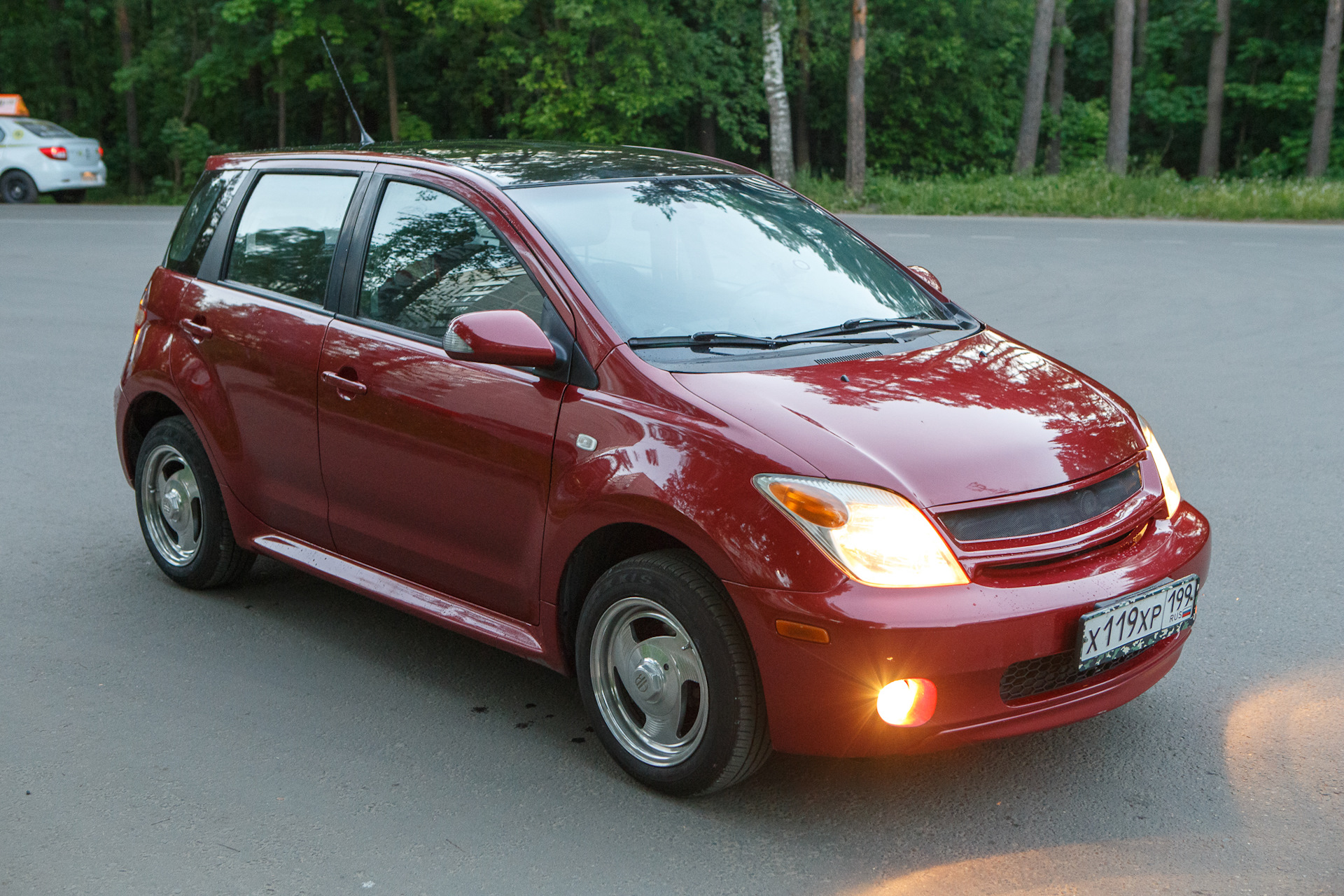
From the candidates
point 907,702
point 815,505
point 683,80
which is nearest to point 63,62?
point 683,80

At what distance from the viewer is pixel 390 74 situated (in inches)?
1414

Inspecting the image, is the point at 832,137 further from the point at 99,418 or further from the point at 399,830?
the point at 399,830

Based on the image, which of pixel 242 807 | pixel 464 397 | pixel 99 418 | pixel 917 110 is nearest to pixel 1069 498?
pixel 464 397

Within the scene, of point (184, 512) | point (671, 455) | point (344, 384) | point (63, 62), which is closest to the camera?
point (671, 455)

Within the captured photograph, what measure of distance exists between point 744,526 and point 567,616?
814 millimetres

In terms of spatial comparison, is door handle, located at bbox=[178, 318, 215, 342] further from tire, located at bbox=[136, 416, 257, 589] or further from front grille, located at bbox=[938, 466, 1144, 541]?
front grille, located at bbox=[938, 466, 1144, 541]

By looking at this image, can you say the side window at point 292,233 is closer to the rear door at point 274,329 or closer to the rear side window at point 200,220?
the rear door at point 274,329

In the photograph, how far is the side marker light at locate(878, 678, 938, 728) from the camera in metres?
3.23

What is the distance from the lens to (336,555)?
470 centimetres

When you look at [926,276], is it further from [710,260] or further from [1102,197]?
[1102,197]

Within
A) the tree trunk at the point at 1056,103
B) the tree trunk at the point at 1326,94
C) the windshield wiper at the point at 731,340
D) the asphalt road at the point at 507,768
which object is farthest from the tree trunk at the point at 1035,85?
the windshield wiper at the point at 731,340

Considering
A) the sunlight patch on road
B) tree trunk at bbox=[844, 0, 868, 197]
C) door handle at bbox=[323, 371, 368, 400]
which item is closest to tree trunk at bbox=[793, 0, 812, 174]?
tree trunk at bbox=[844, 0, 868, 197]

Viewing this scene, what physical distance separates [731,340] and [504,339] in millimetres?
→ 685

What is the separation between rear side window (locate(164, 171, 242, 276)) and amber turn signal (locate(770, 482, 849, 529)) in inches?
123
